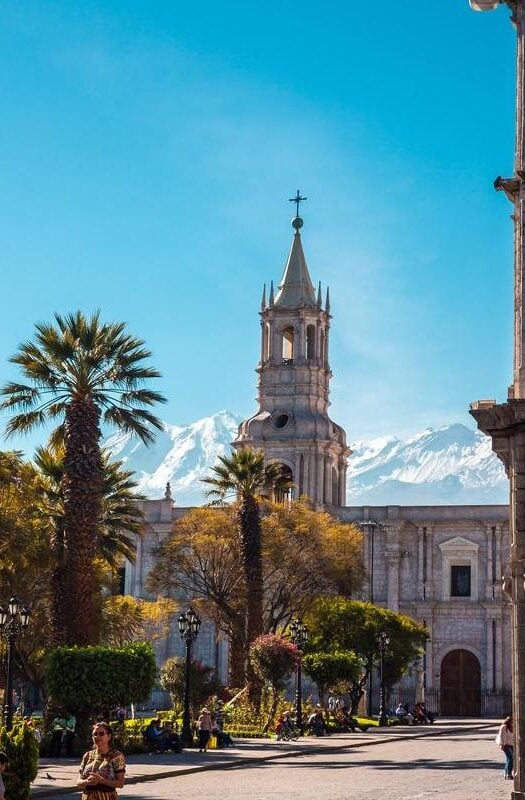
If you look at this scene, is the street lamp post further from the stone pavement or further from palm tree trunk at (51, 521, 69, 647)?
palm tree trunk at (51, 521, 69, 647)

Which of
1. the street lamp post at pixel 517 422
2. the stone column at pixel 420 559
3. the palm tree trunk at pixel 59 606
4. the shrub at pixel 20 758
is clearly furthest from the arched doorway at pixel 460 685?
the shrub at pixel 20 758

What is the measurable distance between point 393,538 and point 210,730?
105 feet

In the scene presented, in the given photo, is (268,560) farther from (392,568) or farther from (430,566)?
(430,566)

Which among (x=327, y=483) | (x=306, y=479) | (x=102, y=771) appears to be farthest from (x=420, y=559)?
(x=102, y=771)

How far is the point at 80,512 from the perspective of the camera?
32938 mm

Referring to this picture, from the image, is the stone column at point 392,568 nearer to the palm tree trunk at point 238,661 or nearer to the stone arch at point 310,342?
the stone arch at point 310,342

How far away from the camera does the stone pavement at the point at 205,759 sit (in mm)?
23797

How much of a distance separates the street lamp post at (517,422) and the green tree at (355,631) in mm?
28789

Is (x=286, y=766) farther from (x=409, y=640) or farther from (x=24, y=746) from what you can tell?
(x=409, y=640)

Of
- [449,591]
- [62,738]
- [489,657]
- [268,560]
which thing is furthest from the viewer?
[449,591]

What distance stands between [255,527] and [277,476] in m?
4.17

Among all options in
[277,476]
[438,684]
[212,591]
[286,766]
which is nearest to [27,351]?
[286,766]

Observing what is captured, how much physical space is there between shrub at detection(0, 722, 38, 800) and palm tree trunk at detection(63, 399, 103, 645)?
49.1 ft

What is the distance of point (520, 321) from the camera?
20656 millimetres
